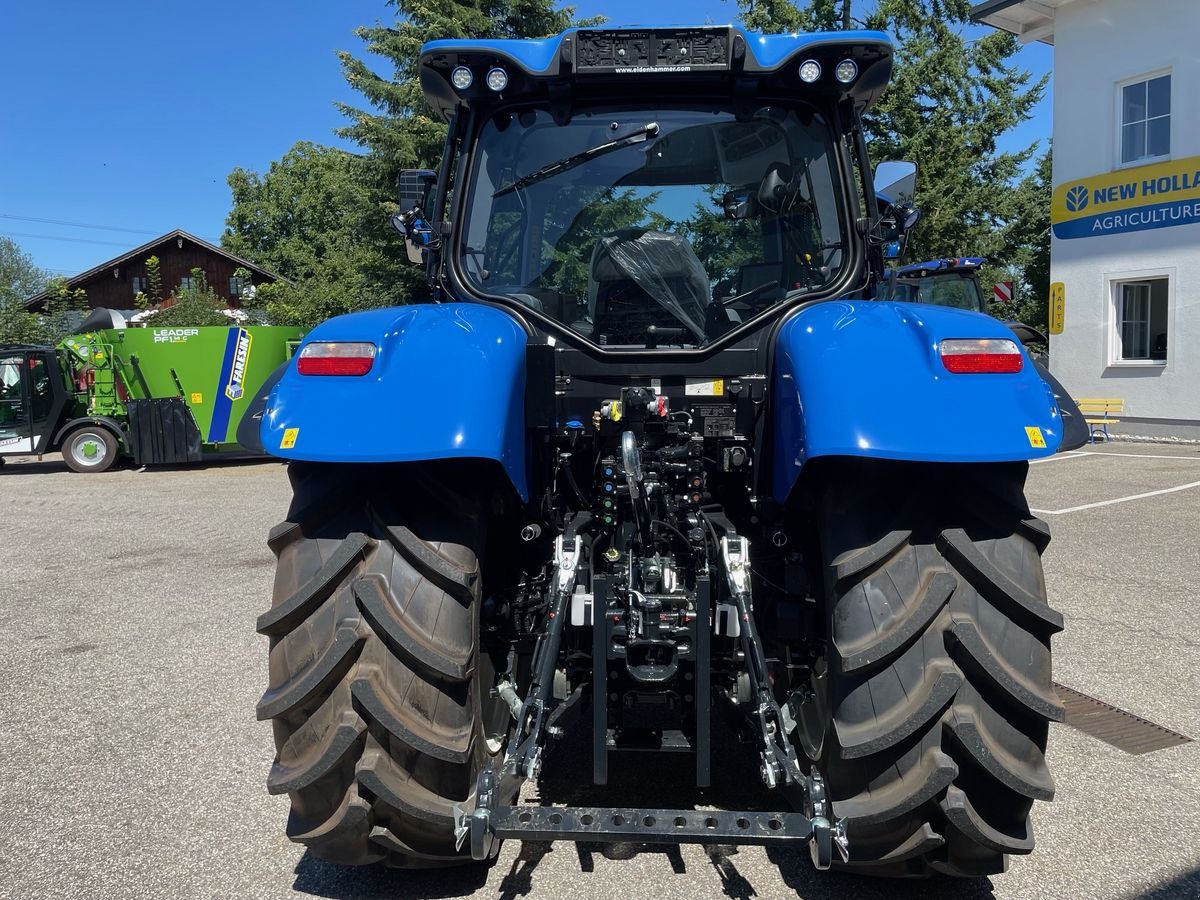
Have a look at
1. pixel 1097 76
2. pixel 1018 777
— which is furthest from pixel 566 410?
pixel 1097 76

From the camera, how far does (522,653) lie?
9.87 feet

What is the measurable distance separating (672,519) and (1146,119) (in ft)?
53.7

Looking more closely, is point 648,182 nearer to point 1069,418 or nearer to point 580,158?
point 580,158

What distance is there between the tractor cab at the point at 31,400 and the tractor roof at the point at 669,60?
1466 centimetres

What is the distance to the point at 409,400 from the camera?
236cm

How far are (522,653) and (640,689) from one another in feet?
1.73

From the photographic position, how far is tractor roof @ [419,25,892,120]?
3.02 metres

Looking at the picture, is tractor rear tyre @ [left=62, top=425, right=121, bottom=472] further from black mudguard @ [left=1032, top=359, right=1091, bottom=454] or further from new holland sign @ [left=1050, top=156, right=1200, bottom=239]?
new holland sign @ [left=1050, top=156, right=1200, bottom=239]

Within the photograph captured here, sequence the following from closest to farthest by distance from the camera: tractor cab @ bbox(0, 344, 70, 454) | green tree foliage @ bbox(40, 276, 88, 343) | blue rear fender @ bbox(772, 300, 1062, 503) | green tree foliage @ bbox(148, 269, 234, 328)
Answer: blue rear fender @ bbox(772, 300, 1062, 503) → tractor cab @ bbox(0, 344, 70, 454) → green tree foliage @ bbox(40, 276, 88, 343) → green tree foliage @ bbox(148, 269, 234, 328)

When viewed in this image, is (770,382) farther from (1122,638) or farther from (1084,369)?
(1084,369)

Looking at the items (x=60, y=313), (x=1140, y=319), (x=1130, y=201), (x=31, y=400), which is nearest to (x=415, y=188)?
(x=31, y=400)

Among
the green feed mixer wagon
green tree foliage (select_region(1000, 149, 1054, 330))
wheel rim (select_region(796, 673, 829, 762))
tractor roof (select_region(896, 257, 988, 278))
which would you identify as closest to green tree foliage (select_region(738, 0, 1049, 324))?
green tree foliage (select_region(1000, 149, 1054, 330))

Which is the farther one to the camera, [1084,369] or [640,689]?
[1084,369]

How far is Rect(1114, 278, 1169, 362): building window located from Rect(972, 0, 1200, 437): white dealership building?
0.06 ft
